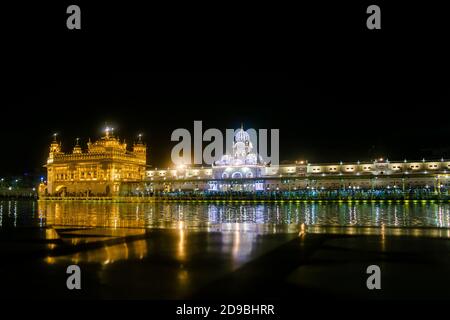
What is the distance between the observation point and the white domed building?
11512cm

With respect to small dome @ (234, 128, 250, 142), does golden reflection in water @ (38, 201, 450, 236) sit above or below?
below

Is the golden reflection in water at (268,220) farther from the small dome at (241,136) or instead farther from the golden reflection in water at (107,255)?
the small dome at (241,136)

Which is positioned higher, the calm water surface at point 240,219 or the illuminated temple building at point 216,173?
the illuminated temple building at point 216,173

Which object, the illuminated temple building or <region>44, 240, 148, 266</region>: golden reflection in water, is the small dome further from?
<region>44, 240, 148, 266</region>: golden reflection in water

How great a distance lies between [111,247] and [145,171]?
379 ft

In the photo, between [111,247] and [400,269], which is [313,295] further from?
[111,247]

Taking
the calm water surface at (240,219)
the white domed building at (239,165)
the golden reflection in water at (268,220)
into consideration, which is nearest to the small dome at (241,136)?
the white domed building at (239,165)

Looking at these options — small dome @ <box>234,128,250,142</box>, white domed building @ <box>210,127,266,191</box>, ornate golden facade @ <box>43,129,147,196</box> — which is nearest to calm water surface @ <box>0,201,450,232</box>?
ornate golden facade @ <box>43,129,147,196</box>

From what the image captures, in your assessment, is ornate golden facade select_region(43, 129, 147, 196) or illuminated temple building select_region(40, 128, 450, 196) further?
ornate golden facade select_region(43, 129, 147, 196)

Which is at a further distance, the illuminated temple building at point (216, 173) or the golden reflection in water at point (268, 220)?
the illuminated temple building at point (216, 173)

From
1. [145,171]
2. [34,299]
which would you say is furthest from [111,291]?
[145,171]

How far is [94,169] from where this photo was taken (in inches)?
4405

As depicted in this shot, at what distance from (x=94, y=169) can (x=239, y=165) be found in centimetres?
3438

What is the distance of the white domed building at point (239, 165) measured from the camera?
378 ft
